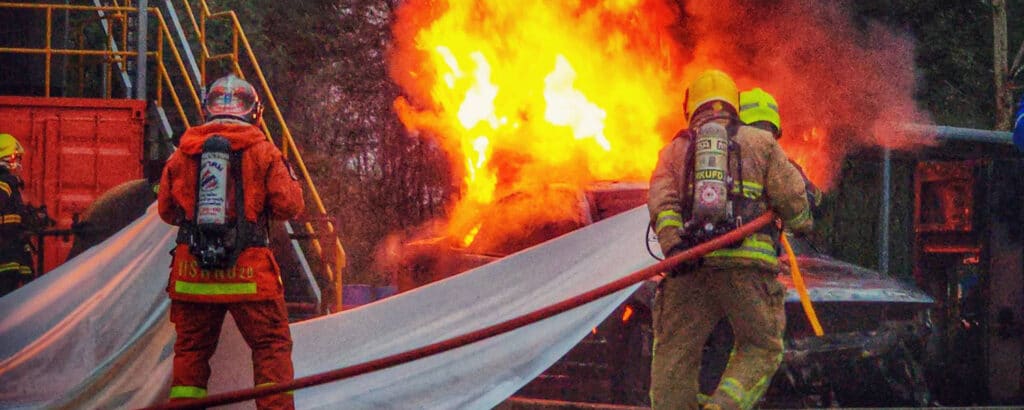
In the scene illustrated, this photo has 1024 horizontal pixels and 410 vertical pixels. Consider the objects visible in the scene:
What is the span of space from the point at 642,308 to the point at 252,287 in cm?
279

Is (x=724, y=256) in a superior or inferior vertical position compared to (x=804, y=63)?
inferior

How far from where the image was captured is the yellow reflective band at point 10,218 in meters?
7.94

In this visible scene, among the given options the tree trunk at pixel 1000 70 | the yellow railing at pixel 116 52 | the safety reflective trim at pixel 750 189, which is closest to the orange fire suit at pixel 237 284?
the safety reflective trim at pixel 750 189

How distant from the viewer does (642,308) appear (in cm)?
765

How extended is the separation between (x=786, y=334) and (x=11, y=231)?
5134 mm

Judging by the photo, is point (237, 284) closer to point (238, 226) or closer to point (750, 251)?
point (238, 226)

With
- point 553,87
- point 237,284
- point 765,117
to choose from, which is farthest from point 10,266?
point 553,87

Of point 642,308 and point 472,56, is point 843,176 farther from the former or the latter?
point 642,308

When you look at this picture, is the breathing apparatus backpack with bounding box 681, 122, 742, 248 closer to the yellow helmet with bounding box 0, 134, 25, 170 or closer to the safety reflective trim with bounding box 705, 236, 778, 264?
the safety reflective trim with bounding box 705, 236, 778, 264

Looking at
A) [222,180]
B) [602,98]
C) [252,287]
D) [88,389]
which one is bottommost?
[88,389]

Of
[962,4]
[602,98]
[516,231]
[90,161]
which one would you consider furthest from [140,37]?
[962,4]

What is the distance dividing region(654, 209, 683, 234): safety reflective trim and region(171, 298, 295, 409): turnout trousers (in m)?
1.90

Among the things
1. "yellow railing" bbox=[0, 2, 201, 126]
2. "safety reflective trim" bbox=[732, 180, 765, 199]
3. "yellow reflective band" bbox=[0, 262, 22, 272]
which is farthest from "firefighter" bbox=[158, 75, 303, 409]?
"yellow railing" bbox=[0, 2, 201, 126]

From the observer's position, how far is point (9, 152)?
8164 millimetres
